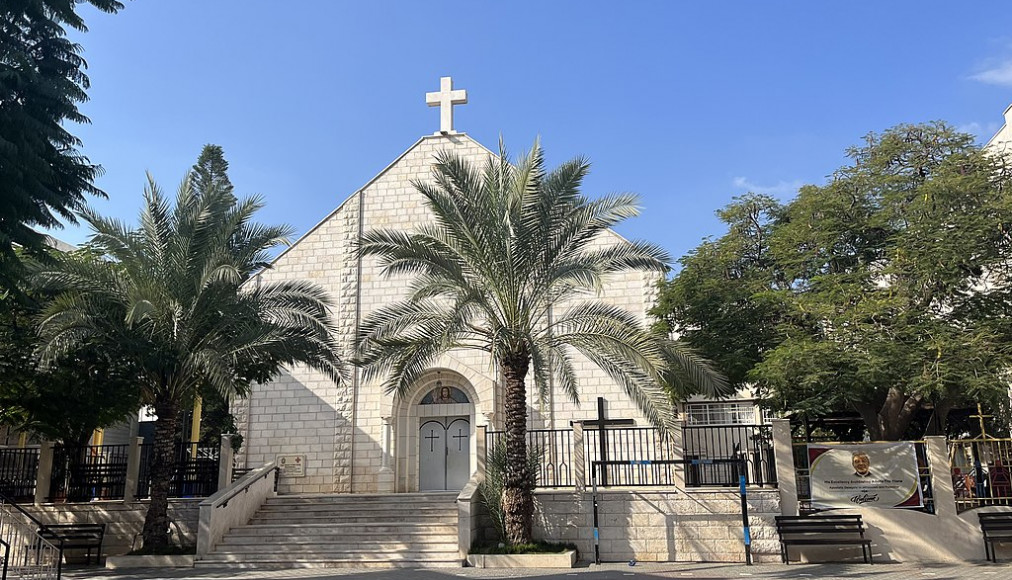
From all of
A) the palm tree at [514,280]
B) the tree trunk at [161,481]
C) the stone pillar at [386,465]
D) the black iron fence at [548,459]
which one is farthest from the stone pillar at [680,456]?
the tree trunk at [161,481]

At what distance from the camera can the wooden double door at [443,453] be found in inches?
837

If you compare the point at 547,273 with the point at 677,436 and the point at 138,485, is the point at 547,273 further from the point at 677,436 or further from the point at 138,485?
the point at 138,485

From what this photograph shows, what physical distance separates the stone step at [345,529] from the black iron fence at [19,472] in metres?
6.13

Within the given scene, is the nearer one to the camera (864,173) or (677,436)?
(677,436)

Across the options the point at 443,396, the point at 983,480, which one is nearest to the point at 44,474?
the point at 443,396

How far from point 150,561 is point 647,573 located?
953 cm

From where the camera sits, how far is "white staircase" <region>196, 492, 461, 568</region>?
49.5 ft

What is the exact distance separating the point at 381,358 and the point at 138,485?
7.93m

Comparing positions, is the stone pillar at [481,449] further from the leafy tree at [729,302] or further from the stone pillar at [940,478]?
the stone pillar at [940,478]

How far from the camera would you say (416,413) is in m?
21.8

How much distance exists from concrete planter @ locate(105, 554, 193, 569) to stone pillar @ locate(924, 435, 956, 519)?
13997mm

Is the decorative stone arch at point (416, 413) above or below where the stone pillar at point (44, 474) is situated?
above

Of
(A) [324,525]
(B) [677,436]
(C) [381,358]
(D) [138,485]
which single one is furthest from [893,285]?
(D) [138,485]

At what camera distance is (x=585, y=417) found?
68.1ft
